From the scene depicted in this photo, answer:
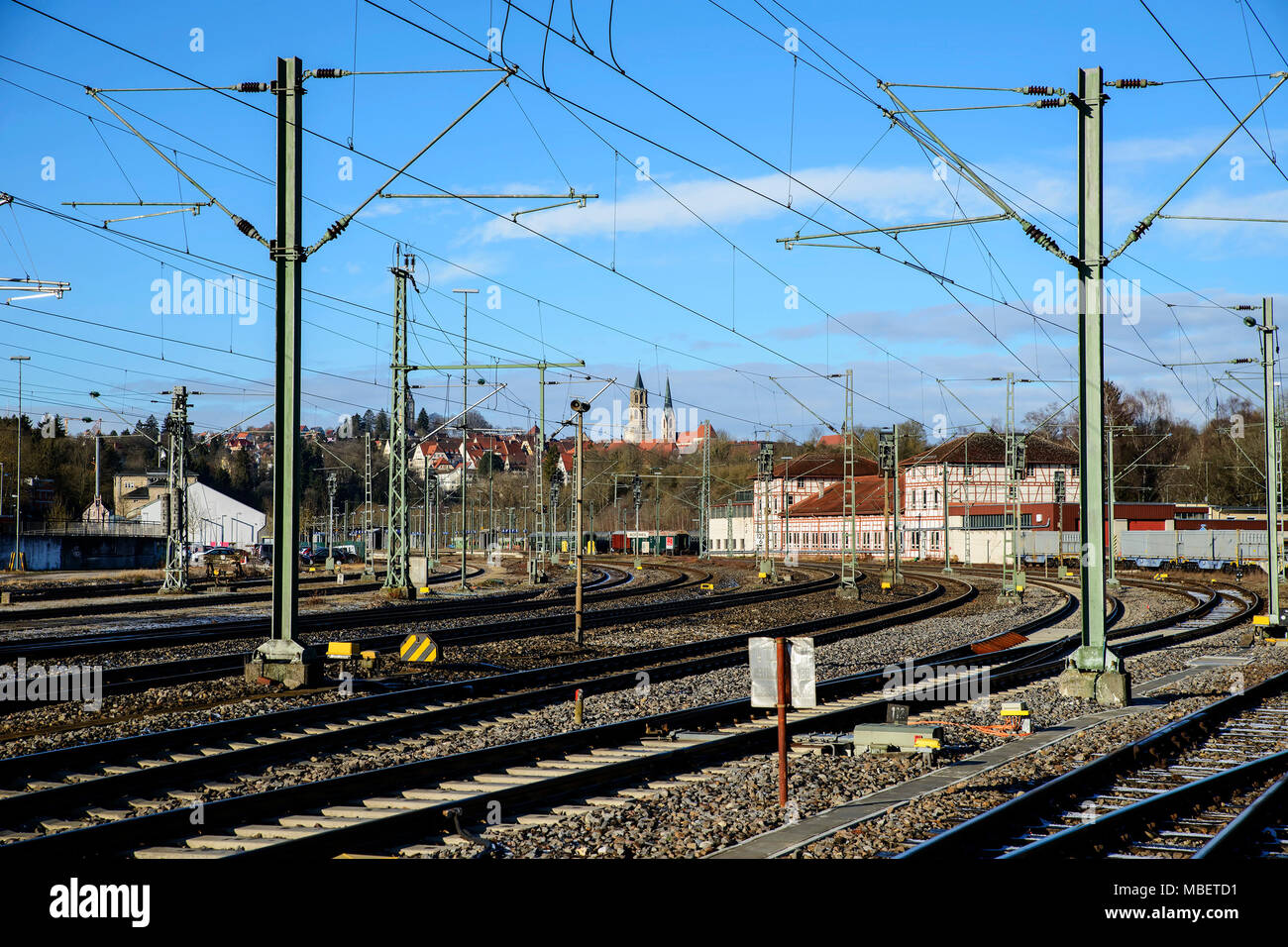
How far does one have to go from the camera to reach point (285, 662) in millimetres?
16500

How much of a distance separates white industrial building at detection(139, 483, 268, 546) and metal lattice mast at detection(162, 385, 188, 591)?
62420 millimetres

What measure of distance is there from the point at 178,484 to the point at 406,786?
35.5m

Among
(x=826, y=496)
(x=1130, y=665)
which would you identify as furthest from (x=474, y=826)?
(x=826, y=496)

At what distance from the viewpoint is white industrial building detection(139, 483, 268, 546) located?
4117 inches

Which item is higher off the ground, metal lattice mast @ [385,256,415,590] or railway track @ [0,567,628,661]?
metal lattice mast @ [385,256,415,590]

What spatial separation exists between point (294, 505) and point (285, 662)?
7.35 ft

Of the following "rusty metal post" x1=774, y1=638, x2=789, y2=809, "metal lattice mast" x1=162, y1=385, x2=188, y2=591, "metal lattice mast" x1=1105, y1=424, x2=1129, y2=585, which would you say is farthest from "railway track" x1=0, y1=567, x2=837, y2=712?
"metal lattice mast" x1=162, y1=385, x2=188, y2=591

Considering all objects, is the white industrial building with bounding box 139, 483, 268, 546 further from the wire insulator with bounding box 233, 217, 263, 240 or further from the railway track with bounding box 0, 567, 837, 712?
the wire insulator with bounding box 233, 217, 263, 240

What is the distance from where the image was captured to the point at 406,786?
34.2 feet

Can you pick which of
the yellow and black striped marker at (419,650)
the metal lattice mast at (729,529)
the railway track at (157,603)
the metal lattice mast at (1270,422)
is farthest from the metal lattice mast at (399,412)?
the metal lattice mast at (729,529)

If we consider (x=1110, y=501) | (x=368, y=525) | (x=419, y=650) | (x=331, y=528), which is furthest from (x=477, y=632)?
(x=331, y=528)

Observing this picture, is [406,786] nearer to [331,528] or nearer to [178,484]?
[178,484]
